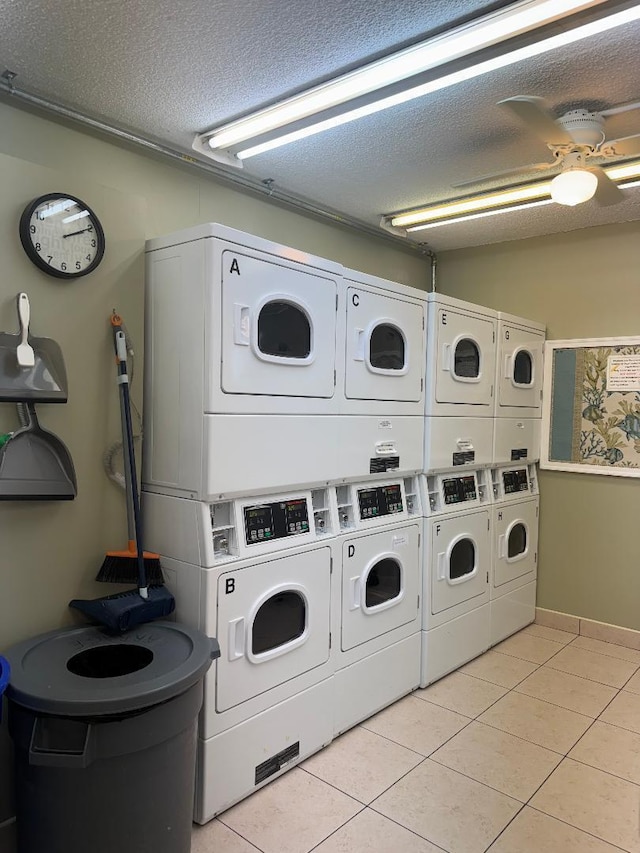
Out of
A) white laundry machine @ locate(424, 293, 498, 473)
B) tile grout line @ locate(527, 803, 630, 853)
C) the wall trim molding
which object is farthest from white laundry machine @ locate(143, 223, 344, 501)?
the wall trim molding

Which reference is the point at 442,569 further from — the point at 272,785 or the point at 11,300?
the point at 11,300

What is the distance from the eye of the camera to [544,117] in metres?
2.19

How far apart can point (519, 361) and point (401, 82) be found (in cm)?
230

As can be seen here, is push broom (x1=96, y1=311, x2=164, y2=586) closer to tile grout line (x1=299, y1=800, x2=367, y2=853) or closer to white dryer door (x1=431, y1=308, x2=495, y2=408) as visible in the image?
tile grout line (x1=299, y1=800, x2=367, y2=853)

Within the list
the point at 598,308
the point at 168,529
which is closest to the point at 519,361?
the point at 598,308

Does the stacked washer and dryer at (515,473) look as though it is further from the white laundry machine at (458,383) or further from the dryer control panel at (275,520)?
the dryer control panel at (275,520)

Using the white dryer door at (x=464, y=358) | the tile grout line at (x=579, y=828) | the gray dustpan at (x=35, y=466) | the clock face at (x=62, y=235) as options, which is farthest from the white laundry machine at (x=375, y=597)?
the clock face at (x=62, y=235)

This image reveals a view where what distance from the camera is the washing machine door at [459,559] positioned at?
335 centimetres

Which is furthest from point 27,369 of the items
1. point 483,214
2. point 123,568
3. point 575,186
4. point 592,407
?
point 592,407

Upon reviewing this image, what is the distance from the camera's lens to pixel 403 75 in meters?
2.13

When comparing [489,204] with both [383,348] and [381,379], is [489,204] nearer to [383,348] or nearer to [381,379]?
Answer: [383,348]

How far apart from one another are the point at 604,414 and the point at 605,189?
5.83 feet

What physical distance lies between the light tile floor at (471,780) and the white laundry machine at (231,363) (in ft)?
3.96

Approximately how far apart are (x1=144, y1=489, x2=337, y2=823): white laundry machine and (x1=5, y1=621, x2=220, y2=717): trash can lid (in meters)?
0.19
